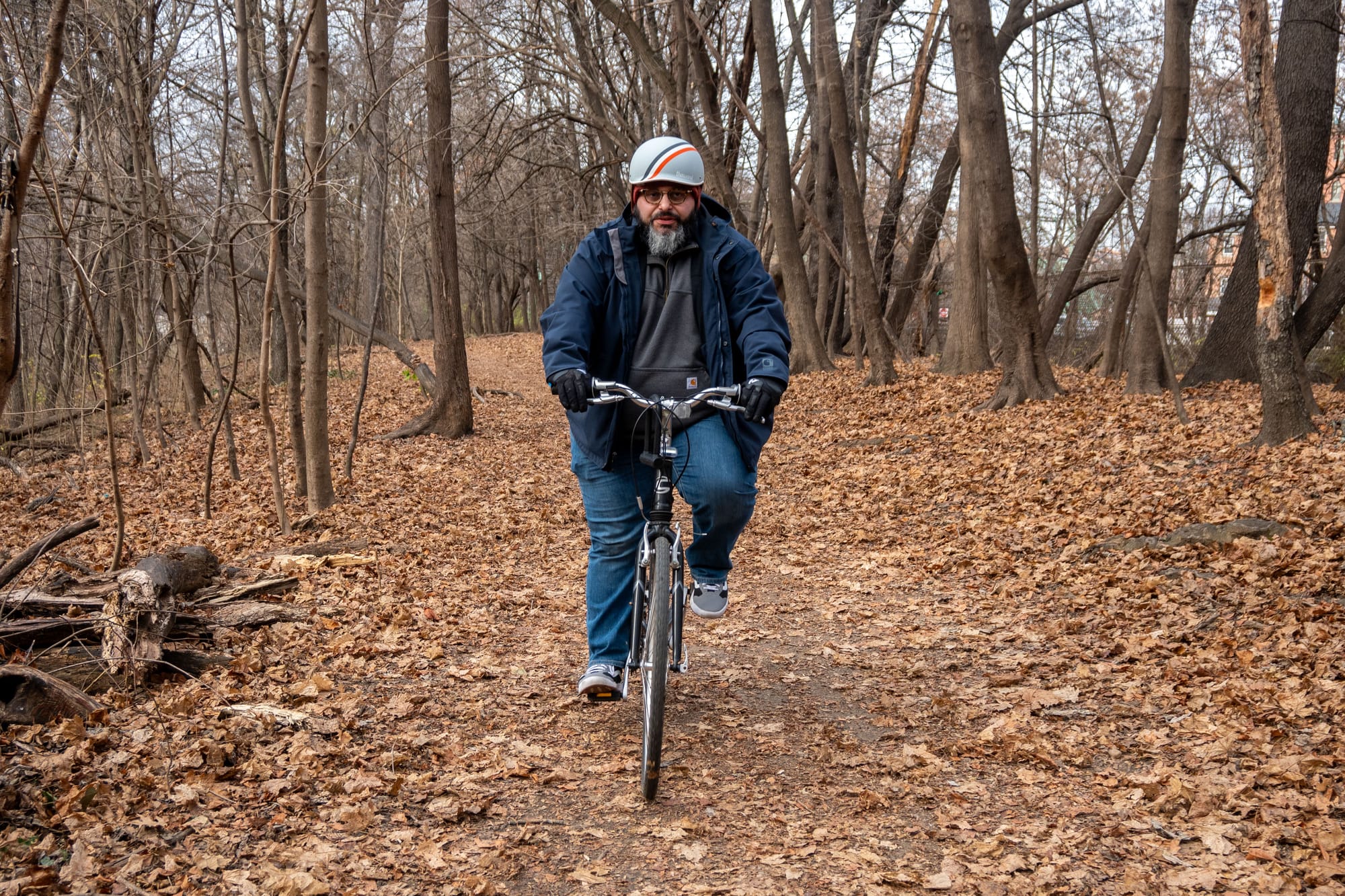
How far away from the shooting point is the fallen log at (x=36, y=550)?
4539 mm

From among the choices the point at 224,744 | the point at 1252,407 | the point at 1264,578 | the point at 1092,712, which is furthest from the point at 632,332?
the point at 1252,407

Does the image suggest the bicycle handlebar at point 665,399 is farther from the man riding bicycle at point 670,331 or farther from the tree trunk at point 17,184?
the tree trunk at point 17,184

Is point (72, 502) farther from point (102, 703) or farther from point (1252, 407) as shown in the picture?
point (1252, 407)

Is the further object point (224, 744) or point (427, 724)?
point (427, 724)

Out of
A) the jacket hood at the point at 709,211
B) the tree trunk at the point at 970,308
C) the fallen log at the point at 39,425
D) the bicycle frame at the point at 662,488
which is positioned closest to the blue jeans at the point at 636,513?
Answer: the bicycle frame at the point at 662,488

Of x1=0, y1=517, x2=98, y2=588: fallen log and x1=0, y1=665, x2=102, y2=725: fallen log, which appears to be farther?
x1=0, y1=517, x2=98, y2=588: fallen log

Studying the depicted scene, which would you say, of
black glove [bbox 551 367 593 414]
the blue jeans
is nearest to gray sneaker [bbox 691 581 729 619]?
the blue jeans

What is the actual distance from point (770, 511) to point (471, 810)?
603 centimetres

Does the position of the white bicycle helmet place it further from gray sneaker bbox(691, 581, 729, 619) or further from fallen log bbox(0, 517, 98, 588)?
fallen log bbox(0, 517, 98, 588)

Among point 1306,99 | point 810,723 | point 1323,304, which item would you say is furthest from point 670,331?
point 1306,99

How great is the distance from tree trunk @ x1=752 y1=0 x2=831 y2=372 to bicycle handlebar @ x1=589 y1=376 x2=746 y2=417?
43.0 feet

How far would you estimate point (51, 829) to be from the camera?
3.12m

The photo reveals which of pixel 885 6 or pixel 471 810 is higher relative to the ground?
pixel 885 6

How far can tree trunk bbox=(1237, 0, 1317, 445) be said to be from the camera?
7230mm
